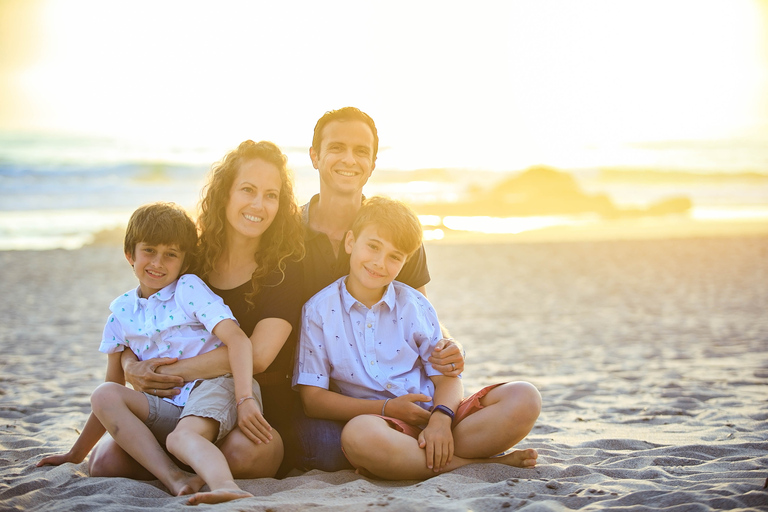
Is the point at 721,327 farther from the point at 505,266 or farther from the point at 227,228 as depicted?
the point at 227,228

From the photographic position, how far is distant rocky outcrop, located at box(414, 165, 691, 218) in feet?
67.2

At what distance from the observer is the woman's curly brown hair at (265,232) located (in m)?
3.36

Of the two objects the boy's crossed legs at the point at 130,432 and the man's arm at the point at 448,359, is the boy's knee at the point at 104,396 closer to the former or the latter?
the boy's crossed legs at the point at 130,432

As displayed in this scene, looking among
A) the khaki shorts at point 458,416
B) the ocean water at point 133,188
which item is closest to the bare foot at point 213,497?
the khaki shorts at point 458,416

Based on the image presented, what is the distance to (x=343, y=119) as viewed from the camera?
12.3 feet

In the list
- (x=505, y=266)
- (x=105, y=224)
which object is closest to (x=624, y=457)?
(x=505, y=266)

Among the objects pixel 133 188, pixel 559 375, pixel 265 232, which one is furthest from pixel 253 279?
pixel 133 188

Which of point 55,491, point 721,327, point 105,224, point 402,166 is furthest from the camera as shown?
point 402,166

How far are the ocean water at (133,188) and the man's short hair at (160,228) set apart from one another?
11722 mm

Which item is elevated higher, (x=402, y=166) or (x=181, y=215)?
(x=402, y=166)

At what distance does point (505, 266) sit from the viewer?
39.9 feet

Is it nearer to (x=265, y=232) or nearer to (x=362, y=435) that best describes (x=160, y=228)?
(x=265, y=232)

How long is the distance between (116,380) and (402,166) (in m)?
22.5

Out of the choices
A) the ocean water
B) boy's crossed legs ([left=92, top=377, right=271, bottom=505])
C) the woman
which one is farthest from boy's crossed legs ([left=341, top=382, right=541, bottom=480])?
the ocean water
